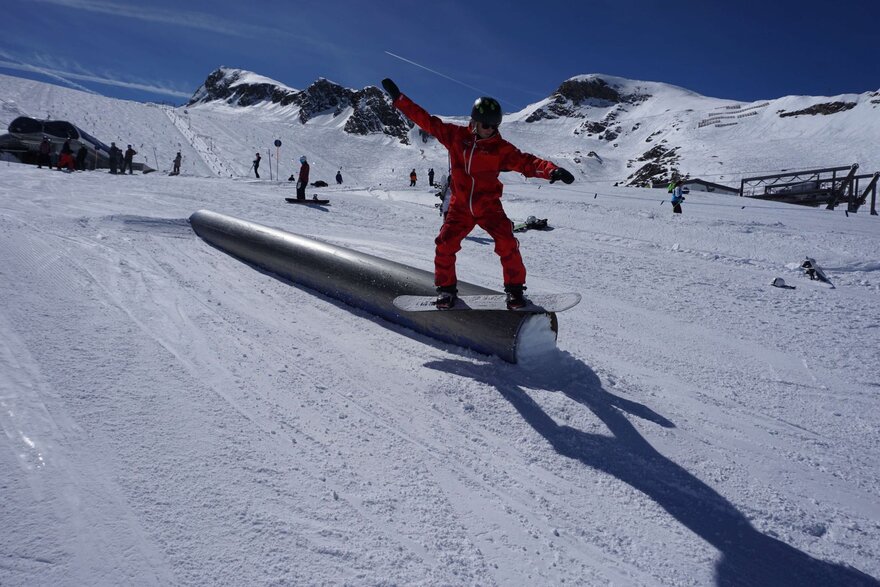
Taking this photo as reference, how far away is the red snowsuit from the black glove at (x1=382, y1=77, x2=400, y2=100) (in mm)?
304

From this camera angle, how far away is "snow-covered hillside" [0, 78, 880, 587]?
1639 mm

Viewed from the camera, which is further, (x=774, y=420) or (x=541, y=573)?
(x=774, y=420)

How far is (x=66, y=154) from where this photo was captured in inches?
713

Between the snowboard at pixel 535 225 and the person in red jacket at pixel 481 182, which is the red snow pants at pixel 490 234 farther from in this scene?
the snowboard at pixel 535 225

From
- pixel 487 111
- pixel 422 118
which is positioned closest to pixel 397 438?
pixel 487 111

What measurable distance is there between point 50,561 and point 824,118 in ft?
201

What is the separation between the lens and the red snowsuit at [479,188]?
3.40m

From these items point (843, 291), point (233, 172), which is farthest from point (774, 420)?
point (233, 172)

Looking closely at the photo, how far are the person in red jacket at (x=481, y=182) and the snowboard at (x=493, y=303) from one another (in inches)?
2.3

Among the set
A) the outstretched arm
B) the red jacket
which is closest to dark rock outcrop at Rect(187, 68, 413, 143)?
the outstretched arm

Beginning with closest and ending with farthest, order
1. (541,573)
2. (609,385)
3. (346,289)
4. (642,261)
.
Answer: (541,573), (609,385), (346,289), (642,261)

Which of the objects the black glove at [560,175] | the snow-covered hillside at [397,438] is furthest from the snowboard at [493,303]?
the black glove at [560,175]

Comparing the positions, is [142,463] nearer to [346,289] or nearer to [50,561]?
[50,561]

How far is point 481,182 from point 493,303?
0.91 metres
